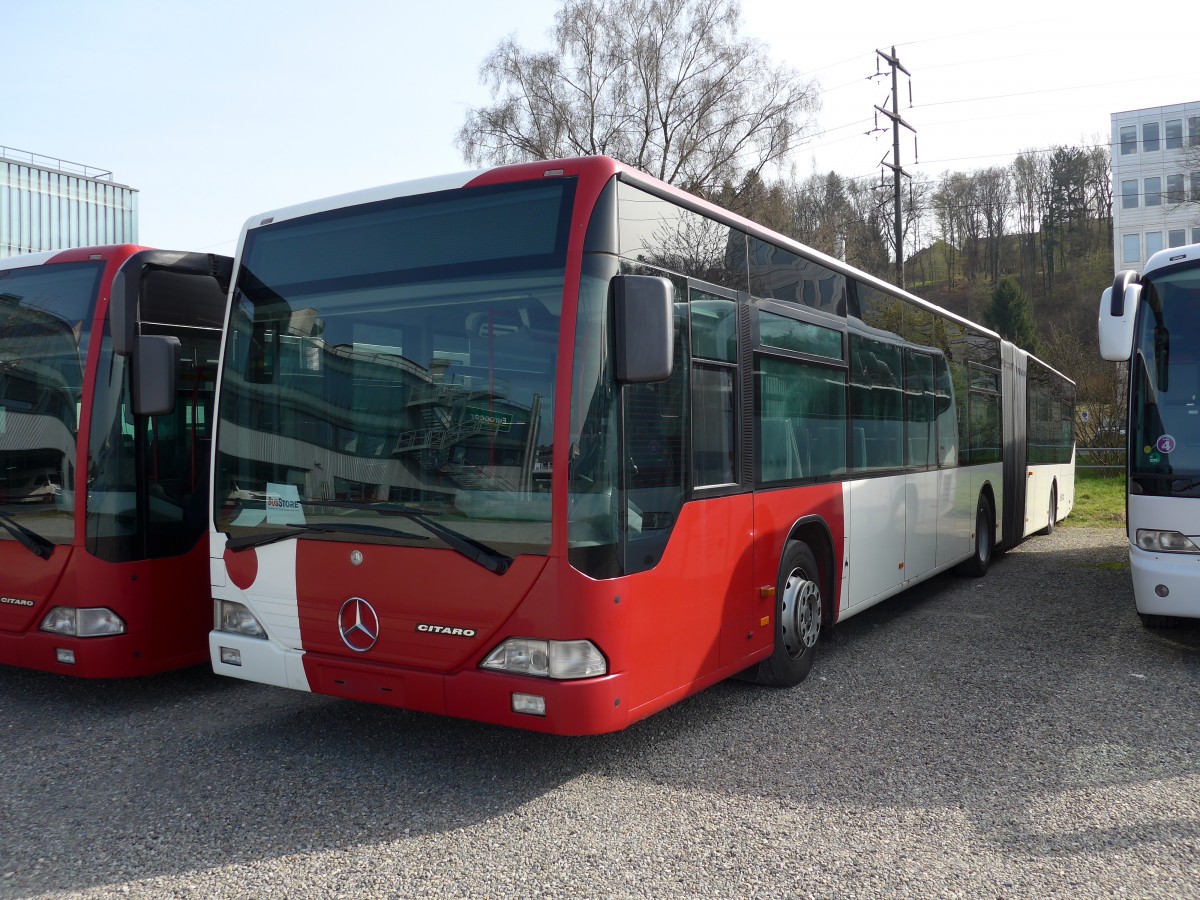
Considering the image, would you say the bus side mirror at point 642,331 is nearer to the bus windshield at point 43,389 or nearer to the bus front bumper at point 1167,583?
the bus windshield at point 43,389

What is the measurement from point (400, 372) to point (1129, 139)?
77.4 meters

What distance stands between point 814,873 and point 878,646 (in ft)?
13.8

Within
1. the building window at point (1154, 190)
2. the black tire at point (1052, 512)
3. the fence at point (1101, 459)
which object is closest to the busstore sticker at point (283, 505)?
the black tire at point (1052, 512)

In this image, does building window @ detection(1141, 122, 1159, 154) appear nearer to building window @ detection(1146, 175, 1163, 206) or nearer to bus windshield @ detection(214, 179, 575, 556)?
building window @ detection(1146, 175, 1163, 206)

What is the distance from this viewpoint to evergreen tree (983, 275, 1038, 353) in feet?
196

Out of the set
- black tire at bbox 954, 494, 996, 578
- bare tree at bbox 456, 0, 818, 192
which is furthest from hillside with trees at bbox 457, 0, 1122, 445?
black tire at bbox 954, 494, 996, 578

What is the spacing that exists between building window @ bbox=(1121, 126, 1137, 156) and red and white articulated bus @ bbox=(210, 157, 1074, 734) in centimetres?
7475

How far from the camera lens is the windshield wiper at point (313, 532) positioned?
4660mm

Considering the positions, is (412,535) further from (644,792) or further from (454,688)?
(644,792)

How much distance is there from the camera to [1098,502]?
21.5 metres

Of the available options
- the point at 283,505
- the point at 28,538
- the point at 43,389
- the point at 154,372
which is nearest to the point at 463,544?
the point at 283,505

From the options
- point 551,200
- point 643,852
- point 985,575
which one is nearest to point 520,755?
point 643,852

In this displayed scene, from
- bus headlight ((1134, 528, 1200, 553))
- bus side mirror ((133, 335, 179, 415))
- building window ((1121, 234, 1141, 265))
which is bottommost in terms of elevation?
bus headlight ((1134, 528, 1200, 553))

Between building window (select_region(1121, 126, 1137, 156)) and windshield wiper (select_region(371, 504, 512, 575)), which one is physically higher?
building window (select_region(1121, 126, 1137, 156))
